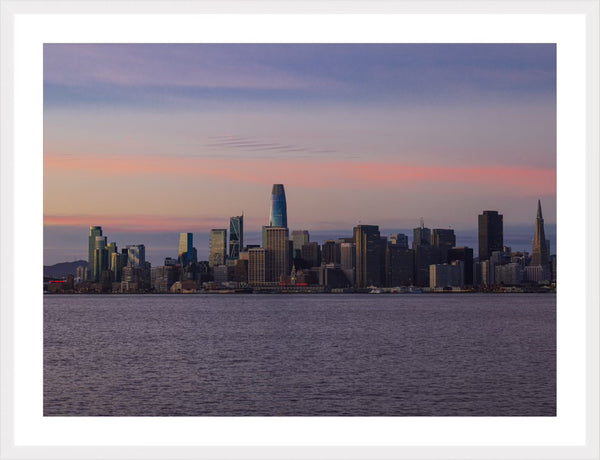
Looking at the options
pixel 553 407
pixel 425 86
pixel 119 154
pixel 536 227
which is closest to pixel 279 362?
pixel 553 407

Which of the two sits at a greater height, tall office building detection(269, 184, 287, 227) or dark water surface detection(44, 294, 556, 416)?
tall office building detection(269, 184, 287, 227)

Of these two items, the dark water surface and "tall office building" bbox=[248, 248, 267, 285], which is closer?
the dark water surface

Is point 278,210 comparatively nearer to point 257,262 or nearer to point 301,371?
point 257,262

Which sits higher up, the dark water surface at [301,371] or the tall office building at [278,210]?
the tall office building at [278,210]

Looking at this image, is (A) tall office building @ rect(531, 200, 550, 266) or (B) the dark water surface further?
(A) tall office building @ rect(531, 200, 550, 266)
